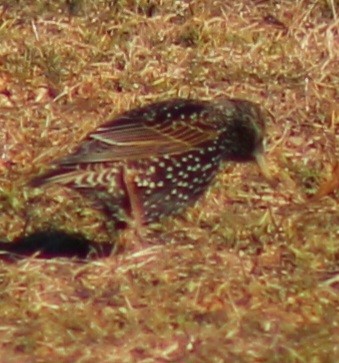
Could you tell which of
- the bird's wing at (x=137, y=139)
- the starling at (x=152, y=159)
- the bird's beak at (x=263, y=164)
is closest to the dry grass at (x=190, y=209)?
the bird's beak at (x=263, y=164)

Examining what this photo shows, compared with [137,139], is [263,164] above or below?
below

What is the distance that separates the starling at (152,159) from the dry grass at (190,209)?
0.74 ft

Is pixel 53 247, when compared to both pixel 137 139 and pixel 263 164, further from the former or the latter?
pixel 263 164

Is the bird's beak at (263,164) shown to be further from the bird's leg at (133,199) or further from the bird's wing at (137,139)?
the bird's leg at (133,199)

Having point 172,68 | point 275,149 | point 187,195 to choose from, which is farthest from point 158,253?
point 172,68

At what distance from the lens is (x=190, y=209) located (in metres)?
7.54

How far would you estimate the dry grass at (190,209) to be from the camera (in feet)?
21.2

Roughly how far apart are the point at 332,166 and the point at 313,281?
4.01 ft

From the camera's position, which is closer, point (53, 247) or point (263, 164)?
point (53, 247)

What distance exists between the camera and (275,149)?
8.13 meters

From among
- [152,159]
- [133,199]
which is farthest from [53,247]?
[152,159]

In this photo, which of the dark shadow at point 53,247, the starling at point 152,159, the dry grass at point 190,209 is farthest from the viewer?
the dark shadow at point 53,247

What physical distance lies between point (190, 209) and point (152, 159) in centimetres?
49

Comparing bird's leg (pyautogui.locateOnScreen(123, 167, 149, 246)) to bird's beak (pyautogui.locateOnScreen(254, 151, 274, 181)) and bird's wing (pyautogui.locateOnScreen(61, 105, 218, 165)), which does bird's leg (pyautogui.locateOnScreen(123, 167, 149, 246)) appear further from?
bird's beak (pyautogui.locateOnScreen(254, 151, 274, 181))
